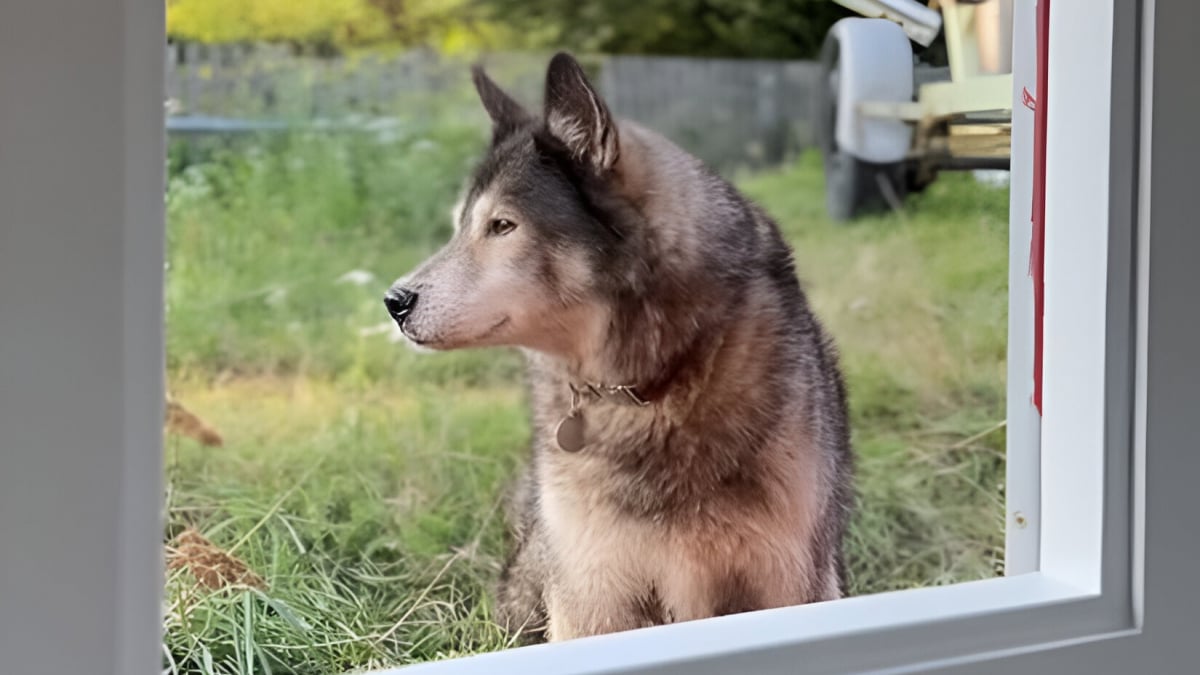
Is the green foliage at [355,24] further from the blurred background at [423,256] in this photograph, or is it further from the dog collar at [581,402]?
the dog collar at [581,402]

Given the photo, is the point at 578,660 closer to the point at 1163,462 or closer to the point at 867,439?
the point at 1163,462

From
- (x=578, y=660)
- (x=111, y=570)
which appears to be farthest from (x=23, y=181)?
(x=578, y=660)

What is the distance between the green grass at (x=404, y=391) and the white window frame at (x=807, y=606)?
0.41 meters

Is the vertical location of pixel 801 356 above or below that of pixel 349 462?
above

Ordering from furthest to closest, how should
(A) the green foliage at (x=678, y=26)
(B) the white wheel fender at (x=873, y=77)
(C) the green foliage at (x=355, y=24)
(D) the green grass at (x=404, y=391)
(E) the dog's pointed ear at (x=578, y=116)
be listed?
(A) the green foliage at (x=678, y=26) → (C) the green foliage at (x=355, y=24) → (D) the green grass at (x=404, y=391) → (B) the white wheel fender at (x=873, y=77) → (E) the dog's pointed ear at (x=578, y=116)

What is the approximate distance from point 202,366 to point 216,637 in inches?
41.1

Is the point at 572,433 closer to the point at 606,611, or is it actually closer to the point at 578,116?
the point at 606,611

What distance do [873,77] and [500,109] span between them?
18.4 inches

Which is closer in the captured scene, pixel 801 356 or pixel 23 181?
pixel 23 181

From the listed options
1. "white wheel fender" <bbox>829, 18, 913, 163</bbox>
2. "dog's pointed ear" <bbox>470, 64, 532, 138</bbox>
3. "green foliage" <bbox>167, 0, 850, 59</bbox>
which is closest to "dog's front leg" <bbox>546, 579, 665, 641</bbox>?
"dog's pointed ear" <bbox>470, 64, 532, 138</bbox>

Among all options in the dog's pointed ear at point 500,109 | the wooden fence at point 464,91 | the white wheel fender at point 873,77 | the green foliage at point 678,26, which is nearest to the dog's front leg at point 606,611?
the dog's pointed ear at point 500,109

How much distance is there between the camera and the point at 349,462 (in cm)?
181

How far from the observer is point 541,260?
104 cm

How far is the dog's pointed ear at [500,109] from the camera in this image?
1.08m
